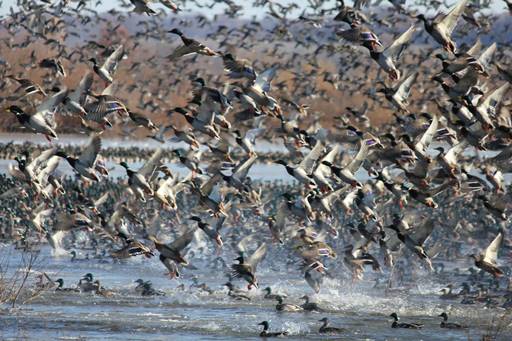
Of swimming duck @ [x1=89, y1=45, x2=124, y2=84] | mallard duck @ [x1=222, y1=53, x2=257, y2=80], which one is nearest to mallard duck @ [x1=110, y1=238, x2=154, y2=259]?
swimming duck @ [x1=89, y1=45, x2=124, y2=84]

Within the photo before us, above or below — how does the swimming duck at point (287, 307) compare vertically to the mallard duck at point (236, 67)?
below

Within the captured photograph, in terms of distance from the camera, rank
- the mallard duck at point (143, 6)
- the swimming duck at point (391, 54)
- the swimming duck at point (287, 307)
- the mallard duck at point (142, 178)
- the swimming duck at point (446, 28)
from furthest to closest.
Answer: the swimming duck at point (287, 307) → the mallard duck at point (143, 6) → the mallard duck at point (142, 178) → the swimming duck at point (391, 54) → the swimming duck at point (446, 28)

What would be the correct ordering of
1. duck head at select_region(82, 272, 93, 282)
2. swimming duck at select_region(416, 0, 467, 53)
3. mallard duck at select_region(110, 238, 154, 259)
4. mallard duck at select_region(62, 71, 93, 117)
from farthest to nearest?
duck head at select_region(82, 272, 93, 282) < mallard duck at select_region(62, 71, 93, 117) < mallard duck at select_region(110, 238, 154, 259) < swimming duck at select_region(416, 0, 467, 53)

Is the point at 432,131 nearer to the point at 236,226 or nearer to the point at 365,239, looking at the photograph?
the point at 365,239

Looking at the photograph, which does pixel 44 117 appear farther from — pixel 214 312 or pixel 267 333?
pixel 267 333

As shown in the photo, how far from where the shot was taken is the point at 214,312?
2033 centimetres

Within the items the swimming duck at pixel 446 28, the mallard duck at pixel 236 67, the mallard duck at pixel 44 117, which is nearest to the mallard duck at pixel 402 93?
the swimming duck at pixel 446 28

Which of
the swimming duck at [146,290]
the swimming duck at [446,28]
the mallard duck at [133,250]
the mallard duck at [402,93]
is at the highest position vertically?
the swimming duck at [446,28]

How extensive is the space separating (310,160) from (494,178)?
10.9 feet

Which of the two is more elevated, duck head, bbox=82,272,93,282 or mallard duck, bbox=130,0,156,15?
mallard duck, bbox=130,0,156,15

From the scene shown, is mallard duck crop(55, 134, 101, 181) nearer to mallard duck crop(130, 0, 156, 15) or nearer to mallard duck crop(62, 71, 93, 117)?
mallard duck crop(62, 71, 93, 117)

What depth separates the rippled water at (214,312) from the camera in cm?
1805

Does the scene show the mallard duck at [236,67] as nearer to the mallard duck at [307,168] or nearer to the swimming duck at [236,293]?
the mallard duck at [307,168]

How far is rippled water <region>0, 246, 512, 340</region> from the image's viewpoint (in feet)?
59.2
